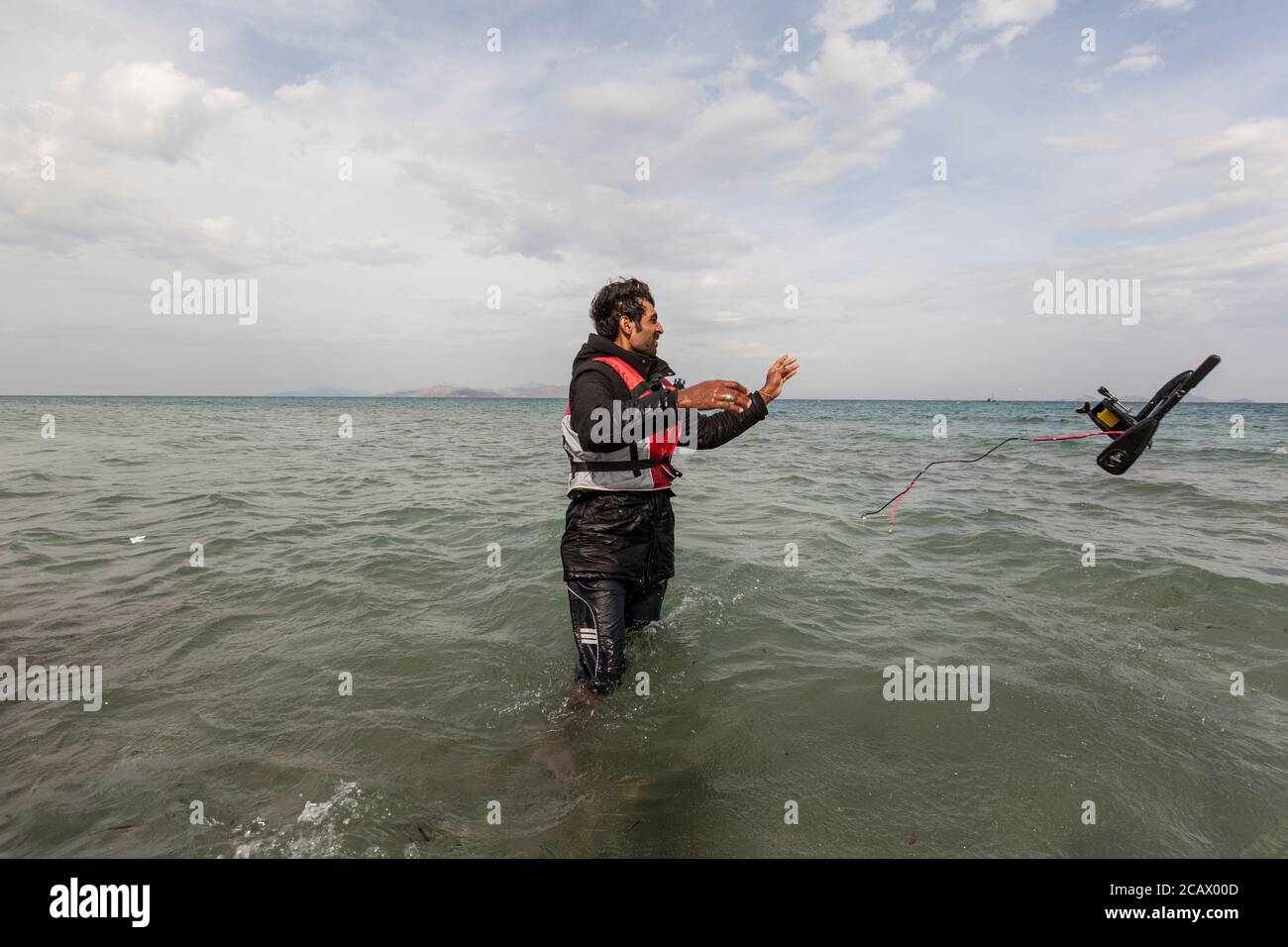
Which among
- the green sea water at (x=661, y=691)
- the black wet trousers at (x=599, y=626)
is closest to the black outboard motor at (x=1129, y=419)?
the green sea water at (x=661, y=691)

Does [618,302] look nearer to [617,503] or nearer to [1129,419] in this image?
[617,503]

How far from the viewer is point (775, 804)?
3586mm

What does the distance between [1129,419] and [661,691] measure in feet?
14.7

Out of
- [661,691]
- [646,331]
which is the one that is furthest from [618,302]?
[661,691]

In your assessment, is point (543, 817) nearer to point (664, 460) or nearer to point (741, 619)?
point (664, 460)

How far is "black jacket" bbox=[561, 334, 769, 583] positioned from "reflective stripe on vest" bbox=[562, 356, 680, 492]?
0.05 metres

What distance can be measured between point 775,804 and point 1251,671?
15.2 feet

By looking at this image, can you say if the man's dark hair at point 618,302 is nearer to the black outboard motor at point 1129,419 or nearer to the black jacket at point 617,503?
the black jacket at point 617,503

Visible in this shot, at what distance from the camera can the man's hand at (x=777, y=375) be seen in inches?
149

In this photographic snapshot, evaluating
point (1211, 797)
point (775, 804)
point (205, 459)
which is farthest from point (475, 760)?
point (205, 459)

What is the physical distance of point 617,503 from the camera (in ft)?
13.9

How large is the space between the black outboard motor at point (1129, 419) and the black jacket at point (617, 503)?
3.19 meters

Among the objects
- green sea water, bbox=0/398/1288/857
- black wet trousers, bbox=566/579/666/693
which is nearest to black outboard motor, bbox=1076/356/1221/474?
green sea water, bbox=0/398/1288/857

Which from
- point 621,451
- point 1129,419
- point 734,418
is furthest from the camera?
point 1129,419
